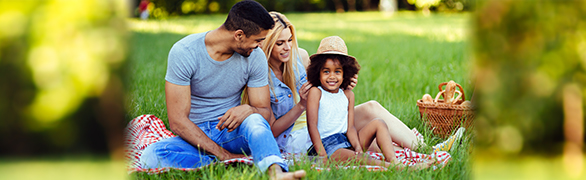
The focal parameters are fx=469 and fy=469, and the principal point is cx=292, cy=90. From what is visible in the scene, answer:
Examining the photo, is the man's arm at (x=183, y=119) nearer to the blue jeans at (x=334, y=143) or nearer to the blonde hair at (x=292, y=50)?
the blonde hair at (x=292, y=50)

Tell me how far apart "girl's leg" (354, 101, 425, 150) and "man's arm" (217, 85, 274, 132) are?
728 millimetres

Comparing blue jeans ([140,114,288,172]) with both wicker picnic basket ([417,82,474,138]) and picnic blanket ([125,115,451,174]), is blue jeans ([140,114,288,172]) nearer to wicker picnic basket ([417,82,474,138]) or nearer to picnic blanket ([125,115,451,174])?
picnic blanket ([125,115,451,174])

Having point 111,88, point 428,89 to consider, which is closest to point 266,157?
point 111,88

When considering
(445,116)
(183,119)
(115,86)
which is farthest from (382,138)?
(115,86)

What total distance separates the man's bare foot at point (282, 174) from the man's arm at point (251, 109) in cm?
49

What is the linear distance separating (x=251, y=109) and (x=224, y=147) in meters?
0.34

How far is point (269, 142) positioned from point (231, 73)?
62 centimetres

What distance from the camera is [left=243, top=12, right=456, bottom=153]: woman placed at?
335 centimetres

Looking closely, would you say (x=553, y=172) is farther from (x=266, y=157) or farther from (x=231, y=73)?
(x=231, y=73)

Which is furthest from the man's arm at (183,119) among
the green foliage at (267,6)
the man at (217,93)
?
the green foliage at (267,6)

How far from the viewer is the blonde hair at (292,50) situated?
343 cm

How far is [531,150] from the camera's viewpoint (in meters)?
1.50

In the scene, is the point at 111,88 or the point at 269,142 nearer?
the point at 111,88

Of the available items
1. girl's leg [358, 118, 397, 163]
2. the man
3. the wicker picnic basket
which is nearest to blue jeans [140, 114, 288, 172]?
the man
